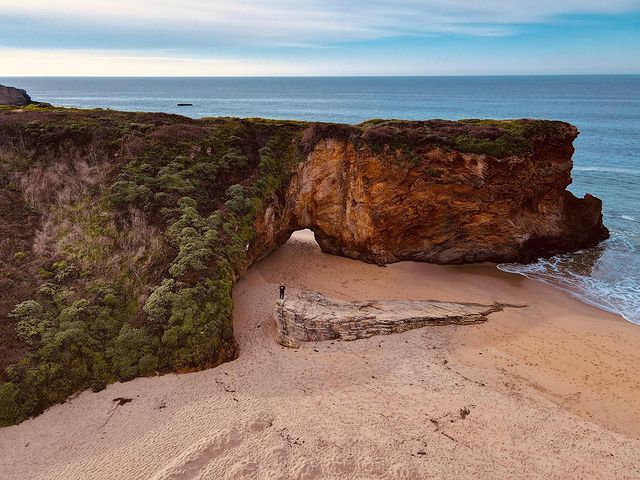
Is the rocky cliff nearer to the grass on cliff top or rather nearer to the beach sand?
the grass on cliff top

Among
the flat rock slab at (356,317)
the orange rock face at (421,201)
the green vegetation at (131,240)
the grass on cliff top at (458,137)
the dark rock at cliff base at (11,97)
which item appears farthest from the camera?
the dark rock at cliff base at (11,97)

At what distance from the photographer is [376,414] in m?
15.6

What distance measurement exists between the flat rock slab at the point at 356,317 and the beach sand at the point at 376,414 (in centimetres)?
53

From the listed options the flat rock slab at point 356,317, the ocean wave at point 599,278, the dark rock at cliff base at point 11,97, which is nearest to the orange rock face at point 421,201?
the ocean wave at point 599,278

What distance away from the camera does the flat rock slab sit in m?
20.3

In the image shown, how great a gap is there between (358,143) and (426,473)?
66.7 feet

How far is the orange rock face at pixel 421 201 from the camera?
1106 inches

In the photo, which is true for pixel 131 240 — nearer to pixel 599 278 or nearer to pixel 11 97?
pixel 599 278

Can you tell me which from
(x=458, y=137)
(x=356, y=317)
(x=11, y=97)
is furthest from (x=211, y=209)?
(x=11, y=97)

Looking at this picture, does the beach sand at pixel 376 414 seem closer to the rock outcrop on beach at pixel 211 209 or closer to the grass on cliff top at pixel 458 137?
the rock outcrop on beach at pixel 211 209

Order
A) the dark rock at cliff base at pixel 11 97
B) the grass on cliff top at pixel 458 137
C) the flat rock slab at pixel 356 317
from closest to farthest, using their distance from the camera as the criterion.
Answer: the flat rock slab at pixel 356 317, the grass on cliff top at pixel 458 137, the dark rock at cliff base at pixel 11 97

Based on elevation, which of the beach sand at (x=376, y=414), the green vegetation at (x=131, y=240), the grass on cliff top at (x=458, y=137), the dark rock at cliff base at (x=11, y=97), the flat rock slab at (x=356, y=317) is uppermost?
the dark rock at cliff base at (x=11, y=97)

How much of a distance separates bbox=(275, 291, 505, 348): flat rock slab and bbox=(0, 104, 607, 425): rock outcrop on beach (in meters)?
3.03

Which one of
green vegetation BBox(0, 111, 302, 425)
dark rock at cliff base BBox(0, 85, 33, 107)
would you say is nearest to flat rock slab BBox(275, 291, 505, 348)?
green vegetation BBox(0, 111, 302, 425)
